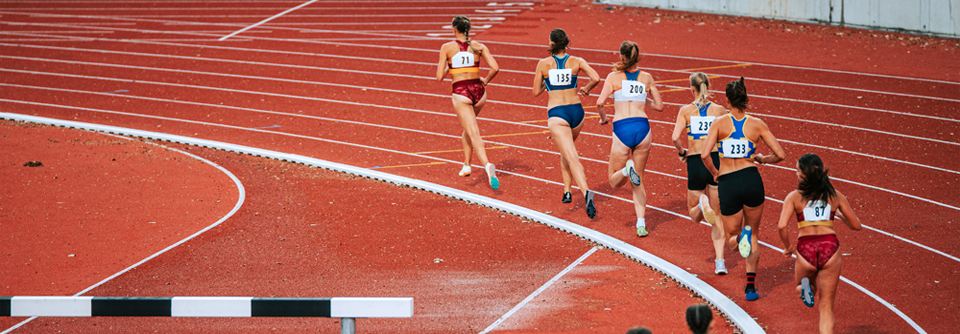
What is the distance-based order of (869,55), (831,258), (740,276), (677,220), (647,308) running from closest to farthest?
(831,258), (647,308), (740,276), (677,220), (869,55)

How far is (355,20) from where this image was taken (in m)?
21.1

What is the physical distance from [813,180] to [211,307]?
11.7 feet

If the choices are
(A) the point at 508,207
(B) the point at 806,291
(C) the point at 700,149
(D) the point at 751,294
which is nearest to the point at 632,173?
(C) the point at 700,149

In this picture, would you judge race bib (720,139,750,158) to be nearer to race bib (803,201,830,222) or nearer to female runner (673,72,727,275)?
female runner (673,72,727,275)

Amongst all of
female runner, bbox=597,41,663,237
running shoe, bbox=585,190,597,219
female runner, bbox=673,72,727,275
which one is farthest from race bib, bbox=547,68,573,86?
female runner, bbox=673,72,727,275

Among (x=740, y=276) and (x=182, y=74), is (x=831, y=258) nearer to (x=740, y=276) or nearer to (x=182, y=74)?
(x=740, y=276)

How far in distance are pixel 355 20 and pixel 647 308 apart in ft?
51.8

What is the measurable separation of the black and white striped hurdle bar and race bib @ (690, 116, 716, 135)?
392 cm

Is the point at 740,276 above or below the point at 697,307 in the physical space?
below

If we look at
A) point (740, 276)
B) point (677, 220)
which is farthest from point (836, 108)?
point (740, 276)

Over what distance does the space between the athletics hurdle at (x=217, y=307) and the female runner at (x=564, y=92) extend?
4.75 meters

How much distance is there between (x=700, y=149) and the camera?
7176 mm

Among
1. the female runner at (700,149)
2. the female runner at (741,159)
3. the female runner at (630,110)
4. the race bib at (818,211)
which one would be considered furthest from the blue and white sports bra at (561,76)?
the race bib at (818,211)

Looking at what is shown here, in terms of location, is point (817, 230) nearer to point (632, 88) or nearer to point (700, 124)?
point (700, 124)
